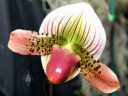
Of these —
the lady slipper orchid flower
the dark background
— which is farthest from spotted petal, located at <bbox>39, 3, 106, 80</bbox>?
the dark background

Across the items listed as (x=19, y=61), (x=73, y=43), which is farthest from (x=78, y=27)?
(x=19, y=61)

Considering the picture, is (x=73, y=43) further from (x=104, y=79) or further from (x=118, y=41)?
(x=118, y=41)

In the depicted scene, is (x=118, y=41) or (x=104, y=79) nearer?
(x=104, y=79)

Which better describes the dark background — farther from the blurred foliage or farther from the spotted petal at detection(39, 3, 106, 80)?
the spotted petal at detection(39, 3, 106, 80)

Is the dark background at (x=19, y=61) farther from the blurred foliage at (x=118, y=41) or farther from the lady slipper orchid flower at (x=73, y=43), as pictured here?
the lady slipper orchid flower at (x=73, y=43)

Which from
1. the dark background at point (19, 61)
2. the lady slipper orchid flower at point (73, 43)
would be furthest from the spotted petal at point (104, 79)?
the dark background at point (19, 61)

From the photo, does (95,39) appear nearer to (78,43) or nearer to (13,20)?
(78,43)
